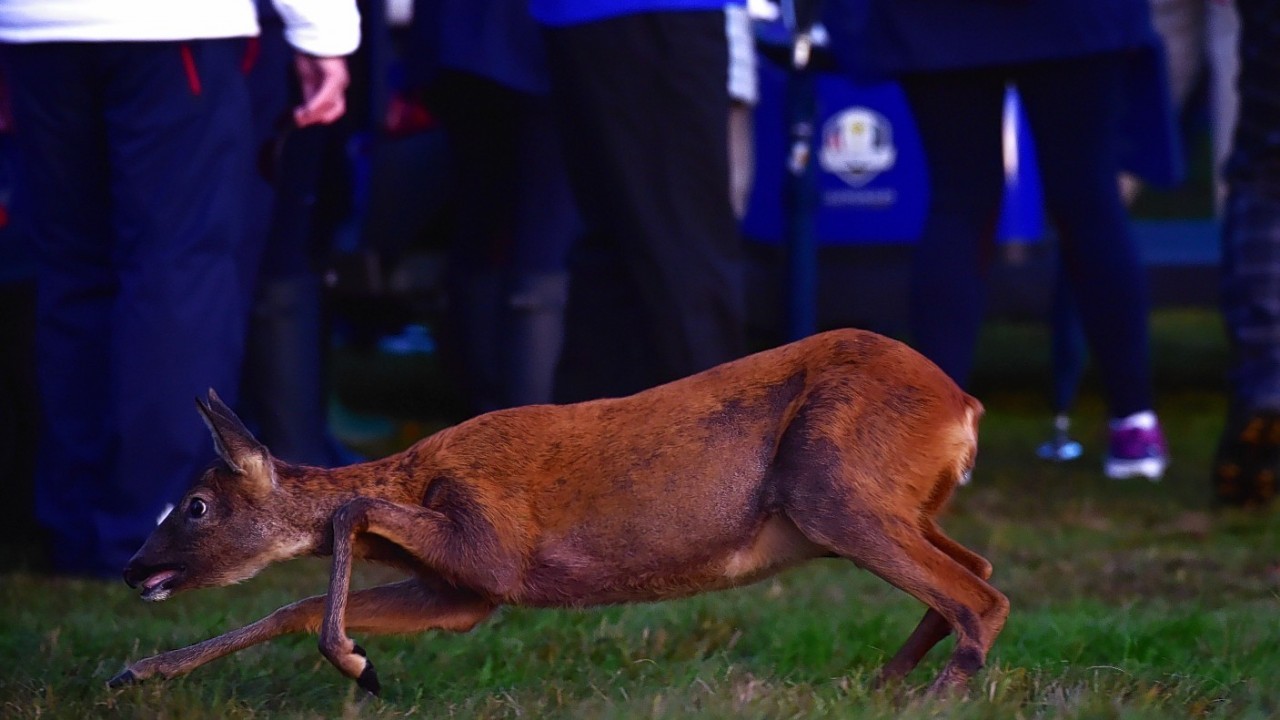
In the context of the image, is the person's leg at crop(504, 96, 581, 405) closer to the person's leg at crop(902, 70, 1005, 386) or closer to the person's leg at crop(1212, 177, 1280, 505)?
the person's leg at crop(902, 70, 1005, 386)

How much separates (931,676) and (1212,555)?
154 centimetres

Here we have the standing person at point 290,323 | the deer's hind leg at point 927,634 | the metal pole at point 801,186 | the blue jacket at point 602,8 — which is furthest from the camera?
the metal pole at point 801,186

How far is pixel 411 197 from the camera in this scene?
569 cm

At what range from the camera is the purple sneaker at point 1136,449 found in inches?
193

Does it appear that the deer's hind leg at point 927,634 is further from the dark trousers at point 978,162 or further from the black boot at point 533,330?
the black boot at point 533,330

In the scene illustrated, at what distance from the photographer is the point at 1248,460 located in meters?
4.34

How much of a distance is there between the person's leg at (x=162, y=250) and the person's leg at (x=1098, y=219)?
2016mm

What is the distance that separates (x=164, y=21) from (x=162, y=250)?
494mm

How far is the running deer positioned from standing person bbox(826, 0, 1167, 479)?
1755mm

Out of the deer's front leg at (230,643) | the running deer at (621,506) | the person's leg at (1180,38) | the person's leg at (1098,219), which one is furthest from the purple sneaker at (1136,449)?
the deer's front leg at (230,643)

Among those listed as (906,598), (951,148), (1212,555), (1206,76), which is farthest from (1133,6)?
(1206,76)

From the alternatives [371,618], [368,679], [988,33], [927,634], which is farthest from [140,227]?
[988,33]

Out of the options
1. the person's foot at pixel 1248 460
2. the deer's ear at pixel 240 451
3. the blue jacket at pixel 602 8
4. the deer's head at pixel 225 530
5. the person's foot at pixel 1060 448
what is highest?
the blue jacket at pixel 602 8

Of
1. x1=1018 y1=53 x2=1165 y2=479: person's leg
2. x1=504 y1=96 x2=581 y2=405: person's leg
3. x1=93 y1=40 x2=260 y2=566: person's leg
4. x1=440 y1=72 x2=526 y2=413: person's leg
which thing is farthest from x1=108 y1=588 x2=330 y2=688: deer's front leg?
x1=1018 y1=53 x2=1165 y2=479: person's leg
